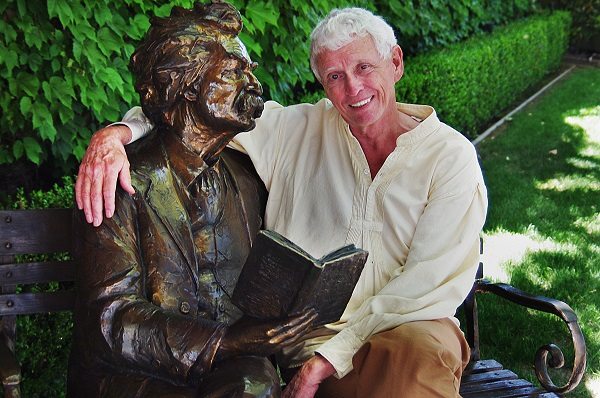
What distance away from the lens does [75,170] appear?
16.3 feet

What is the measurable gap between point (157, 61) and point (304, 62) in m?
3.28

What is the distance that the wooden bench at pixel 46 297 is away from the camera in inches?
119

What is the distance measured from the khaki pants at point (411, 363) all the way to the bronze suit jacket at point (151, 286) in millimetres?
471

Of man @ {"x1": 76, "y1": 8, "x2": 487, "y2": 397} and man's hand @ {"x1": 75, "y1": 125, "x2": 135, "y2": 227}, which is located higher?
man's hand @ {"x1": 75, "y1": 125, "x2": 135, "y2": 227}

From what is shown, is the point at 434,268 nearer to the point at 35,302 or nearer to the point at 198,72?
the point at 198,72

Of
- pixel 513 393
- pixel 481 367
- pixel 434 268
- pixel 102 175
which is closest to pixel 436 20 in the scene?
pixel 481 367

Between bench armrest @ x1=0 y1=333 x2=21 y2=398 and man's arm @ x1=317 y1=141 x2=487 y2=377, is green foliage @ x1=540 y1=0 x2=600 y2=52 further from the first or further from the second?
bench armrest @ x1=0 y1=333 x2=21 y2=398

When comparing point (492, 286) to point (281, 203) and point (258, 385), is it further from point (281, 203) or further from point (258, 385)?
point (258, 385)

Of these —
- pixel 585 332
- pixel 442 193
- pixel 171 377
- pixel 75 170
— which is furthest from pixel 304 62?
pixel 171 377

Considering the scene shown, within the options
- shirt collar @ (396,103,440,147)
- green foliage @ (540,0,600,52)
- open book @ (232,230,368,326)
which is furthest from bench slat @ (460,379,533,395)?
green foliage @ (540,0,600,52)

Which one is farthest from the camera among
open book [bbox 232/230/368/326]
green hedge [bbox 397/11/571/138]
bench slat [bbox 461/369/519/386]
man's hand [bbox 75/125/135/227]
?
green hedge [bbox 397/11/571/138]

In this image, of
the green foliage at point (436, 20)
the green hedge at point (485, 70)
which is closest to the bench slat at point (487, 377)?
the green hedge at point (485, 70)

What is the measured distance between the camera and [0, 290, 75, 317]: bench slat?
10.3 ft

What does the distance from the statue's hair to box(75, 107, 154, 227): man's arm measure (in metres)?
0.14
